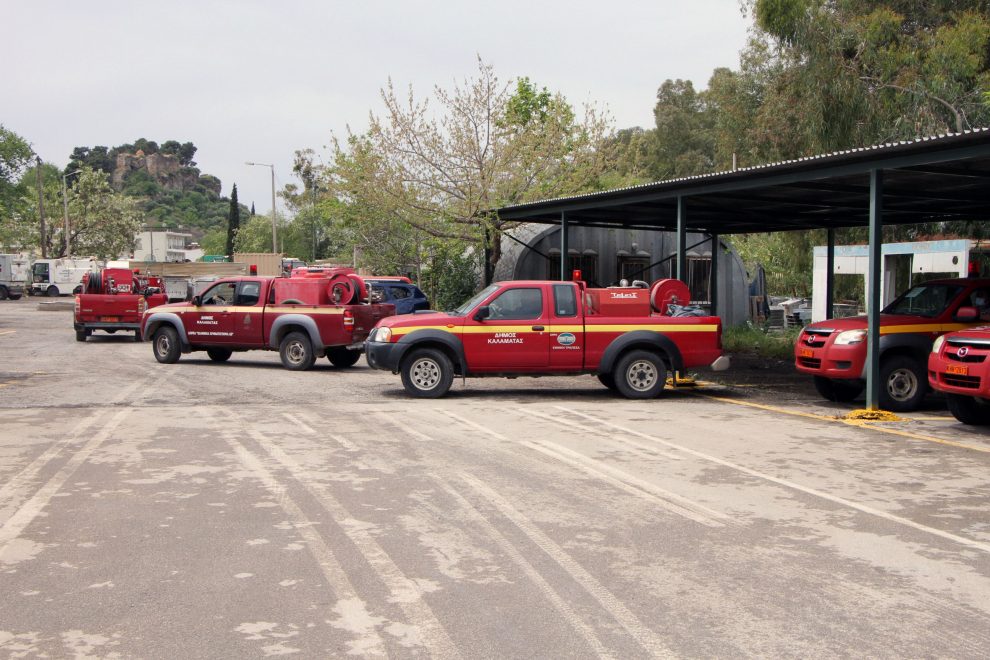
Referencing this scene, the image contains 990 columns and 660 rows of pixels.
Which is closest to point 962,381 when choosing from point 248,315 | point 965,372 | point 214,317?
point 965,372

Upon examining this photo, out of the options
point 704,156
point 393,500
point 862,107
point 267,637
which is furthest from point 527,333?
point 704,156

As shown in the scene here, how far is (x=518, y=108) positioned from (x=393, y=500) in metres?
33.0

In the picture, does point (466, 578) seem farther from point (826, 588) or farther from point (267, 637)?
point (826, 588)

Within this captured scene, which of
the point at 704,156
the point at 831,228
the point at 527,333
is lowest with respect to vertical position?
the point at 527,333

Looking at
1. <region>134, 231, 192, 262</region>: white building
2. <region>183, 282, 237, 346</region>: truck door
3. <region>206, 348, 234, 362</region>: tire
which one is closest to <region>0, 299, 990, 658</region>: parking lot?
<region>183, 282, 237, 346</region>: truck door

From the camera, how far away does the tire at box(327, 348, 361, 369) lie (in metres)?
→ 19.7

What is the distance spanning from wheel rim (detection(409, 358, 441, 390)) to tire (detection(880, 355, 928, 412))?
6.58 meters

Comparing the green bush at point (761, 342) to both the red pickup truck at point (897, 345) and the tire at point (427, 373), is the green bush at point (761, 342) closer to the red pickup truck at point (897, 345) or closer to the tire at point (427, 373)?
the red pickup truck at point (897, 345)

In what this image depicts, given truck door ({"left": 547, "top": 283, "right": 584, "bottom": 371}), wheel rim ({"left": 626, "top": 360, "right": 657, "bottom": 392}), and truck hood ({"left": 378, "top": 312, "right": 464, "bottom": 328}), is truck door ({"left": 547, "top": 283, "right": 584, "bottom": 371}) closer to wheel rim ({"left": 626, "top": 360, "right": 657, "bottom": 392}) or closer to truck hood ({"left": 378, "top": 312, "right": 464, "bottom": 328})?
wheel rim ({"left": 626, "top": 360, "right": 657, "bottom": 392})

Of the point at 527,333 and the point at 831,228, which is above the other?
the point at 831,228

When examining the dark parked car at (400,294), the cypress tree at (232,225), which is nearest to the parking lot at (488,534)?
the dark parked car at (400,294)

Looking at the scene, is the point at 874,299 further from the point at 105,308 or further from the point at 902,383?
the point at 105,308

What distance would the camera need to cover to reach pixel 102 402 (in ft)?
45.3

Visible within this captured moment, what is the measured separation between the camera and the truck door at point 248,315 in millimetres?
18938
